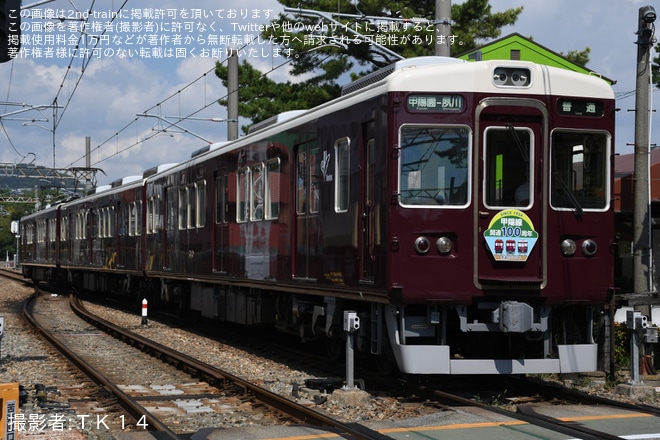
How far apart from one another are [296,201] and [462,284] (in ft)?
10.8

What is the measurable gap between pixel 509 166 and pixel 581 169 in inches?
28.8

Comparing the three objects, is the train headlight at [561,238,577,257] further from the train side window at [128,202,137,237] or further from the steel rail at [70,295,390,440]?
the train side window at [128,202,137,237]

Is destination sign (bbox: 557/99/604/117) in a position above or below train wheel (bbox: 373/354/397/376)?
above

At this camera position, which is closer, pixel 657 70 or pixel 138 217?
pixel 138 217

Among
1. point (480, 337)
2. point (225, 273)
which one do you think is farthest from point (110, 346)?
point (480, 337)

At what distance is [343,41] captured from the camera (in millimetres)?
27156

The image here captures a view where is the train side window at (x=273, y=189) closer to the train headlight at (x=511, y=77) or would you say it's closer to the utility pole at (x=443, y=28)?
the utility pole at (x=443, y=28)

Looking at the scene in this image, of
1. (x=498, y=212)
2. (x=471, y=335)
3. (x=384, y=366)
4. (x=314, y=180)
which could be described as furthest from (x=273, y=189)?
(x=498, y=212)

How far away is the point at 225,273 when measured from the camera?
603 inches

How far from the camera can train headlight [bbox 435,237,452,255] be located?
9227mm

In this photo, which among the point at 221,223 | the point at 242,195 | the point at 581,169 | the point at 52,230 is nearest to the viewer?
the point at 581,169

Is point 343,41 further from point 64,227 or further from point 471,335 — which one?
point 471,335

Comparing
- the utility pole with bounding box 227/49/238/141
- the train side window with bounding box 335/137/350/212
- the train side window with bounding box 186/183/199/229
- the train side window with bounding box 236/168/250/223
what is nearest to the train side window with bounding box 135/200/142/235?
the utility pole with bounding box 227/49/238/141

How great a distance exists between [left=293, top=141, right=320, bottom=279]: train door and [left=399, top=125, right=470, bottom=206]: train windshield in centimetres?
214
